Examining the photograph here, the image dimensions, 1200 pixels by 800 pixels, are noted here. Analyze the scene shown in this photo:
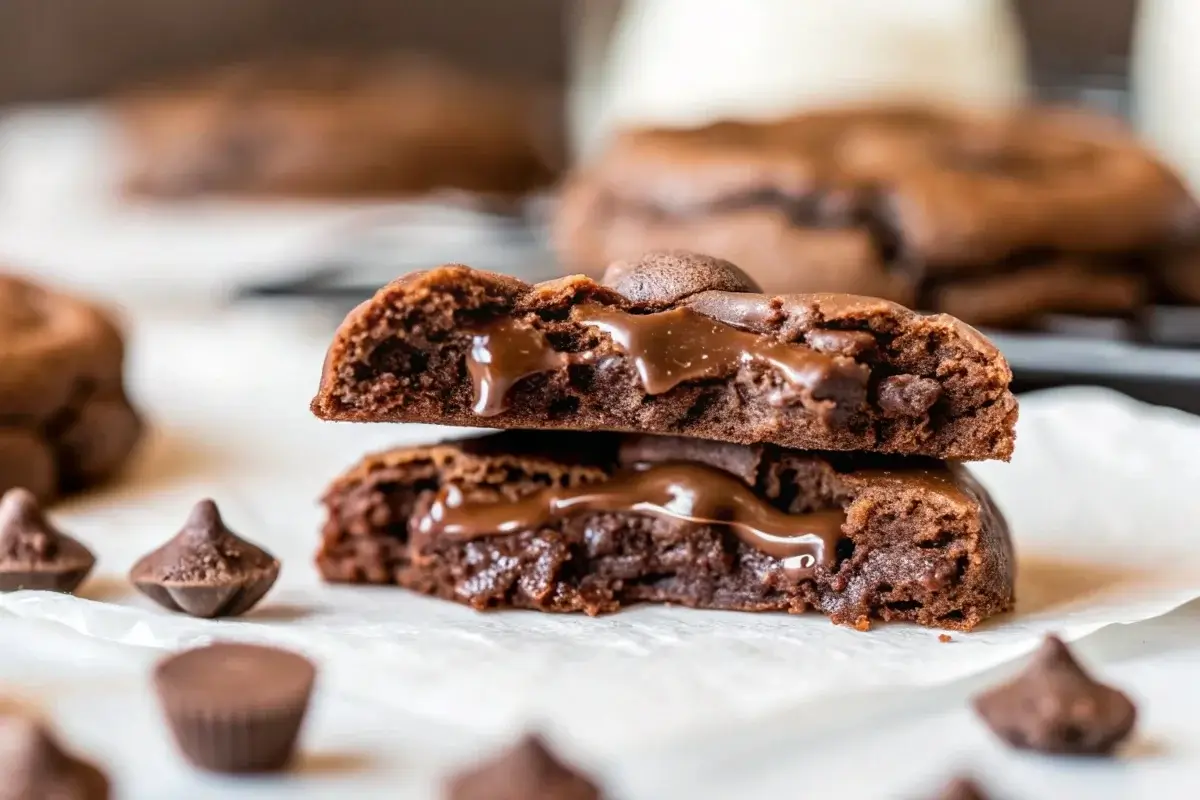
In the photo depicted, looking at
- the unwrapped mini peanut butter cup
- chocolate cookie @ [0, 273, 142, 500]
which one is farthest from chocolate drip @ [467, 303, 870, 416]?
chocolate cookie @ [0, 273, 142, 500]

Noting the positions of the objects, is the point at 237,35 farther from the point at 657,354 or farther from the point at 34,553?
the point at 657,354

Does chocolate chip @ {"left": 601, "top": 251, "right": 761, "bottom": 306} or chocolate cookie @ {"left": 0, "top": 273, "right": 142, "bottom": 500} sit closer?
chocolate chip @ {"left": 601, "top": 251, "right": 761, "bottom": 306}

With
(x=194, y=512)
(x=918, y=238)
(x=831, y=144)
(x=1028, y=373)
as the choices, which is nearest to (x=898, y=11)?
(x=831, y=144)

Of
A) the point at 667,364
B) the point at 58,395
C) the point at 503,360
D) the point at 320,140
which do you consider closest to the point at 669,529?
the point at 667,364

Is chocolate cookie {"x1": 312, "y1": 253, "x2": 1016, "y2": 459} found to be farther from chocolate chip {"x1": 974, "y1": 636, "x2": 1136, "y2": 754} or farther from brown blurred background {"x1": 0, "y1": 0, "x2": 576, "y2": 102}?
brown blurred background {"x1": 0, "y1": 0, "x2": 576, "y2": 102}

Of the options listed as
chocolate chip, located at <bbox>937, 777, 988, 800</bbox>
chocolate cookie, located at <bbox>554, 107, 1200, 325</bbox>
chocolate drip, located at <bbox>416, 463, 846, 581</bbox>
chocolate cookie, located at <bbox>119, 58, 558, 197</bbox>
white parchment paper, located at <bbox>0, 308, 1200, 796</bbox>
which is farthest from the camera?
chocolate cookie, located at <bbox>119, 58, 558, 197</bbox>

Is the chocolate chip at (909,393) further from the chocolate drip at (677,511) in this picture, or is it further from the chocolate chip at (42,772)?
the chocolate chip at (42,772)
